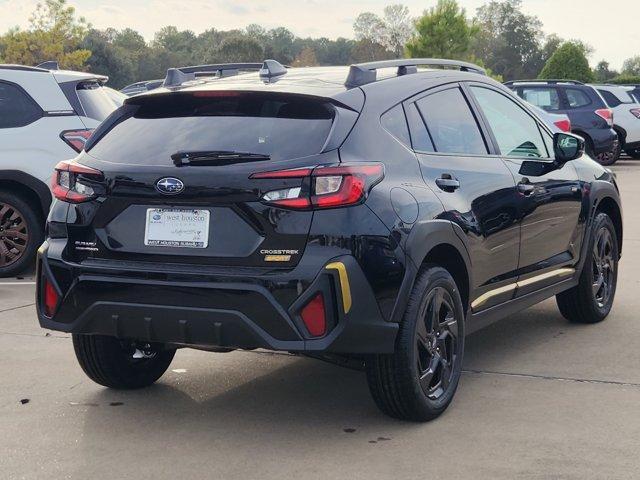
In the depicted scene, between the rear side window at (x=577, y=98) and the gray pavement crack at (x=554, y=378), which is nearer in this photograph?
the gray pavement crack at (x=554, y=378)

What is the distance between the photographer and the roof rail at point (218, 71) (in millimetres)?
5445

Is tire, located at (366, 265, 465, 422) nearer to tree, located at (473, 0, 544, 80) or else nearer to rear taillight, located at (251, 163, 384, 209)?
rear taillight, located at (251, 163, 384, 209)

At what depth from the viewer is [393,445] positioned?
15.6 feet

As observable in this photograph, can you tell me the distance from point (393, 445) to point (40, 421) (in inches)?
65.7

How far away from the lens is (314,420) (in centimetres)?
518

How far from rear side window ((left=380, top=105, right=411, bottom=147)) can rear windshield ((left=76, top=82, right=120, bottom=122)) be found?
4.90m

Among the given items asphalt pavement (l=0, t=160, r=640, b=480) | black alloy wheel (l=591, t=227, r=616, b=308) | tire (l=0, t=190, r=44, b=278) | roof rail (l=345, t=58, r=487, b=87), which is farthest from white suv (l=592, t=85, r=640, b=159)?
roof rail (l=345, t=58, r=487, b=87)

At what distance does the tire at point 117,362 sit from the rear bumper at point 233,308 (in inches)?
26.1

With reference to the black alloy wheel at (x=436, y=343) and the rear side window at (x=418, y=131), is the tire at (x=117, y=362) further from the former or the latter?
the rear side window at (x=418, y=131)

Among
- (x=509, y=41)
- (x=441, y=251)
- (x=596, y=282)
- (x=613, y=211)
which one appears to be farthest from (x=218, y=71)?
(x=509, y=41)

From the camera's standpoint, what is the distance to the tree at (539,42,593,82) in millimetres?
47938

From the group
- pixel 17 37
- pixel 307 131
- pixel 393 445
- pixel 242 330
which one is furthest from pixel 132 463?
pixel 17 37

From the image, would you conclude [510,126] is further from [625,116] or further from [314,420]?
[625,116]

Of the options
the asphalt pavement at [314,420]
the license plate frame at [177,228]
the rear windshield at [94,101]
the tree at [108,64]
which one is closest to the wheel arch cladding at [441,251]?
the asphalt pavement at [314,420]
